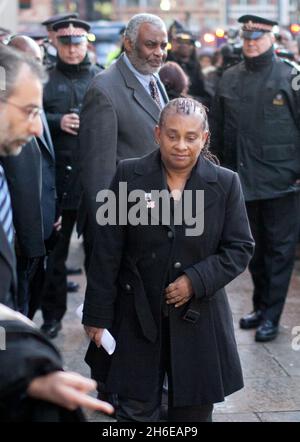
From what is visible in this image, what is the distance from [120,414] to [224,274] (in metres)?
0.81

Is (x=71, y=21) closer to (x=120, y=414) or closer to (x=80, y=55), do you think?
(x=80, y=55)

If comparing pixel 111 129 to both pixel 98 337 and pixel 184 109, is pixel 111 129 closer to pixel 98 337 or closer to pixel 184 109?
pixel 184 109

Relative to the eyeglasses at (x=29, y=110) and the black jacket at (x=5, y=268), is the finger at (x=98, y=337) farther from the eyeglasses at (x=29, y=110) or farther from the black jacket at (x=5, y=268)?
the eyeglasses at (x=29, y=110)

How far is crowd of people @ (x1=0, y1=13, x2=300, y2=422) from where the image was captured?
9.90ft

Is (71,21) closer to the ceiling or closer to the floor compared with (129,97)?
closer to the ceiling

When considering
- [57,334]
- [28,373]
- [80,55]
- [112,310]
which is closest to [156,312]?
[112,310]

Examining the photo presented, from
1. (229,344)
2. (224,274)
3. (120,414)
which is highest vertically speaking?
(224,274)

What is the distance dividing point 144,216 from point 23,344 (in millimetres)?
1348

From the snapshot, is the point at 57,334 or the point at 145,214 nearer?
the point at 145,214

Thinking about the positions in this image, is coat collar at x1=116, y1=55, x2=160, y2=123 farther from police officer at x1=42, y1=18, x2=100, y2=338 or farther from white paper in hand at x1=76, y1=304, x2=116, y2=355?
white paper in hand at x1=76, y1=304, x2=116, y2=355

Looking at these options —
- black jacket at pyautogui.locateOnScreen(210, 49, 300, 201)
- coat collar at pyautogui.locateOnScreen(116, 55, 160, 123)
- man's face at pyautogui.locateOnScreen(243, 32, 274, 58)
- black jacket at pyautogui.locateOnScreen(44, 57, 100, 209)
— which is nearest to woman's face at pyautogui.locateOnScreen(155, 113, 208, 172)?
coat collar at pyautogui.locateOnScreen(116, 55, 160, 123)

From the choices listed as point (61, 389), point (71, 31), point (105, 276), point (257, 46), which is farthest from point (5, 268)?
point (71, 31)

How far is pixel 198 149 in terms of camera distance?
12.6 feet

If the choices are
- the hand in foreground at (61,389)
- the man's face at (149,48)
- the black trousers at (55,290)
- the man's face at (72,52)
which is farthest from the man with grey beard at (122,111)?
the hand in foreground at (61,389)
